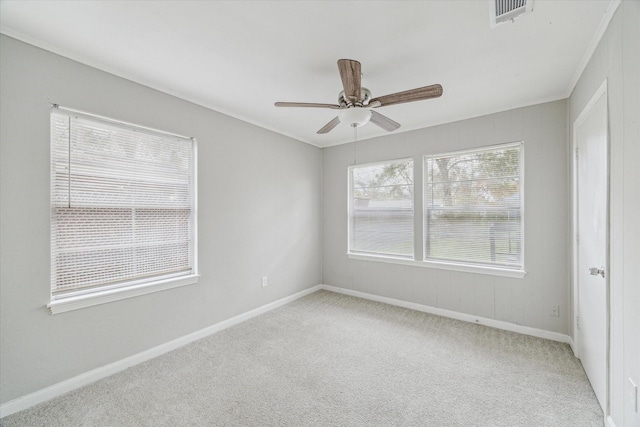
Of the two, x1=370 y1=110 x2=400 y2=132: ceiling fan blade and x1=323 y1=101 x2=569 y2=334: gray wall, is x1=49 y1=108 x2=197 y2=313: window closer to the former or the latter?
x1=370 y1=110 x2=400 y2=132: ceiling fan blade

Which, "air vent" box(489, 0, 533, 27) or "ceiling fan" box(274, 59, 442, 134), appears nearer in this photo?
"air vent" box(489, 0, 533, 27)

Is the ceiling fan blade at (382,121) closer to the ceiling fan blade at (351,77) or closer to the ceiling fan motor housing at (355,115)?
the ceiling fan motor housing at (355,115)

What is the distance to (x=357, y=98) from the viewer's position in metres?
2.00

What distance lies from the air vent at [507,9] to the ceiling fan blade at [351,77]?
2.53 feet

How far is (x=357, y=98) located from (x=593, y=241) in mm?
2005

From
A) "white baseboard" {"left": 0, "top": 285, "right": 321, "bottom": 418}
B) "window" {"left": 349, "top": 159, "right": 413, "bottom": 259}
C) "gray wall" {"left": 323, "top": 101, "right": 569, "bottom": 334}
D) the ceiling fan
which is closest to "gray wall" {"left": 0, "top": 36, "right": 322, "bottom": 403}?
"white baseboard" {"left": 0, "top": 285, "right": 321, "bottom": 418}

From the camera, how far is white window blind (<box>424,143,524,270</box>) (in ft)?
9.86

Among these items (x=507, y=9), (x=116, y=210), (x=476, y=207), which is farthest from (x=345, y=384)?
(x=507, y=9)

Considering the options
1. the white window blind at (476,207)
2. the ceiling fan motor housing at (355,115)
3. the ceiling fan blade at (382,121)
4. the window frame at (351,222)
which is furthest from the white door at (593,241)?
the window frame at (351,222)

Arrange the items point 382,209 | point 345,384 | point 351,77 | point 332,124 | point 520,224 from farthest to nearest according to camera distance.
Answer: point 382,209, point 520,224, point 332,124, point 345,384, point 351,77

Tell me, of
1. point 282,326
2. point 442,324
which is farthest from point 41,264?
point 442,324

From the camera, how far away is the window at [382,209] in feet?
12.3

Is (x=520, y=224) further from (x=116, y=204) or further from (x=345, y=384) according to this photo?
(x=116, y=204)

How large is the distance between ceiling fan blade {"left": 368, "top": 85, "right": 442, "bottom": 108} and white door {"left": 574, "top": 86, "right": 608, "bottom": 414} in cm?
104
